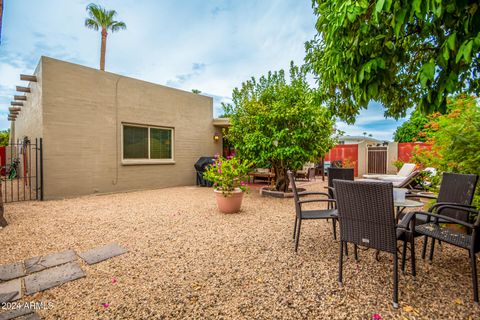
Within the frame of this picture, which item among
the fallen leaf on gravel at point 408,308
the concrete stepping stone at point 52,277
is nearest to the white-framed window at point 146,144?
the concrete stepping stone at point 52,277

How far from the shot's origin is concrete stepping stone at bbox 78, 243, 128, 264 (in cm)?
307

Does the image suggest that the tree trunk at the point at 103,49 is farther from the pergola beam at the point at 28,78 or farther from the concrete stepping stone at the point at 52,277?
the concrete stepping stone at the point at 52,277

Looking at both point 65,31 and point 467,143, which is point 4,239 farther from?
point 65,31

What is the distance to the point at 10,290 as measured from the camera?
2.38m

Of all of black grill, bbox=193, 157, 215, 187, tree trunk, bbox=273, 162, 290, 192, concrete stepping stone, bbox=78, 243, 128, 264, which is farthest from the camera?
black grill, bbox=193, 157, 215, 187

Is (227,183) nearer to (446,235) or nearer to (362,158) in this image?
(446,235)

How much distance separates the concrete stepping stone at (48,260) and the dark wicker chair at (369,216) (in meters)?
3.18

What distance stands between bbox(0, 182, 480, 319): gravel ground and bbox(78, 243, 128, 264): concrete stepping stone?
0.37 feet

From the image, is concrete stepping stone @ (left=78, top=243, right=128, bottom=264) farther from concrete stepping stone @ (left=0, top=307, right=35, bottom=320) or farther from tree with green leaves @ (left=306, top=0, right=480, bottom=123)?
tree with green leaves @ (left=306, top=0, right=480, bottom=123)

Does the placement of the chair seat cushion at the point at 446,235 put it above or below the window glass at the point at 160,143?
below

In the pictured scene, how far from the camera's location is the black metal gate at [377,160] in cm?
1388

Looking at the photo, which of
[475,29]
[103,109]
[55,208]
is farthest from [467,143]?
[103,109]

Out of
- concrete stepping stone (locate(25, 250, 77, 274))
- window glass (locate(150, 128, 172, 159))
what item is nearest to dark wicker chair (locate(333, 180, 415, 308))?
concrete stepping stone (locate(25, 250, 77, 274))

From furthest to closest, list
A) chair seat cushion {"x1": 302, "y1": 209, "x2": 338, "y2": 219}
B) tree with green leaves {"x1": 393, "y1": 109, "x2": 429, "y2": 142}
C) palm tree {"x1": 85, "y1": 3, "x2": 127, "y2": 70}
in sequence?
tree with green leaves {"x1": 393, "y1": 109, "x2": 429, "y2": 142} < palm tree {"x1": 85, "y1": 3, "x2": 127, "y2": 70} < chair seat cushion {"x1": 302, "y1": 209, "x2": 338, "y2": 219}
